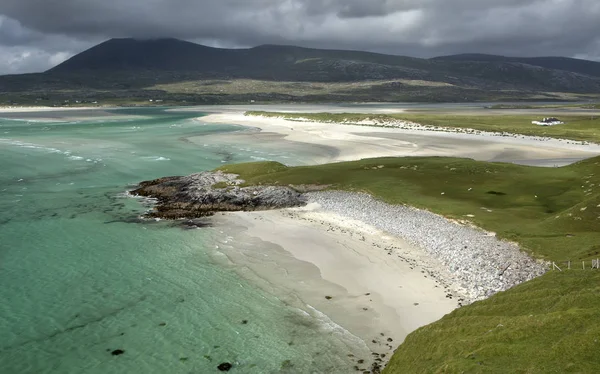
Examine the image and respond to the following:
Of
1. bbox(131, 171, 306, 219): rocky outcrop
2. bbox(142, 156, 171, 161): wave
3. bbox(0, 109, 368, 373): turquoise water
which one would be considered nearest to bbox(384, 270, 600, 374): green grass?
bbox(0, 109, 368, 373): turquoise water

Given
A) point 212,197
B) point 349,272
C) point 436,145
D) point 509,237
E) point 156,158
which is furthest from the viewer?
point 436,145

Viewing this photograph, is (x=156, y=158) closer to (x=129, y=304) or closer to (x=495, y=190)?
(x=129, y=304)

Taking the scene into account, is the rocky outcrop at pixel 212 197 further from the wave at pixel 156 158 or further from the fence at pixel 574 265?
the fence at pixel 574 265

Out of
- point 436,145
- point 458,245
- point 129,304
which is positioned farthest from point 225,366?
point 436,145

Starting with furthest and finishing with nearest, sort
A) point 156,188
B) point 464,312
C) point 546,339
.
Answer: point 156,188 < point 464,312 < point 546,339

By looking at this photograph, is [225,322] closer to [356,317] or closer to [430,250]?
[356,317]

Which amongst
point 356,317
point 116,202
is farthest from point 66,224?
point 356,317
